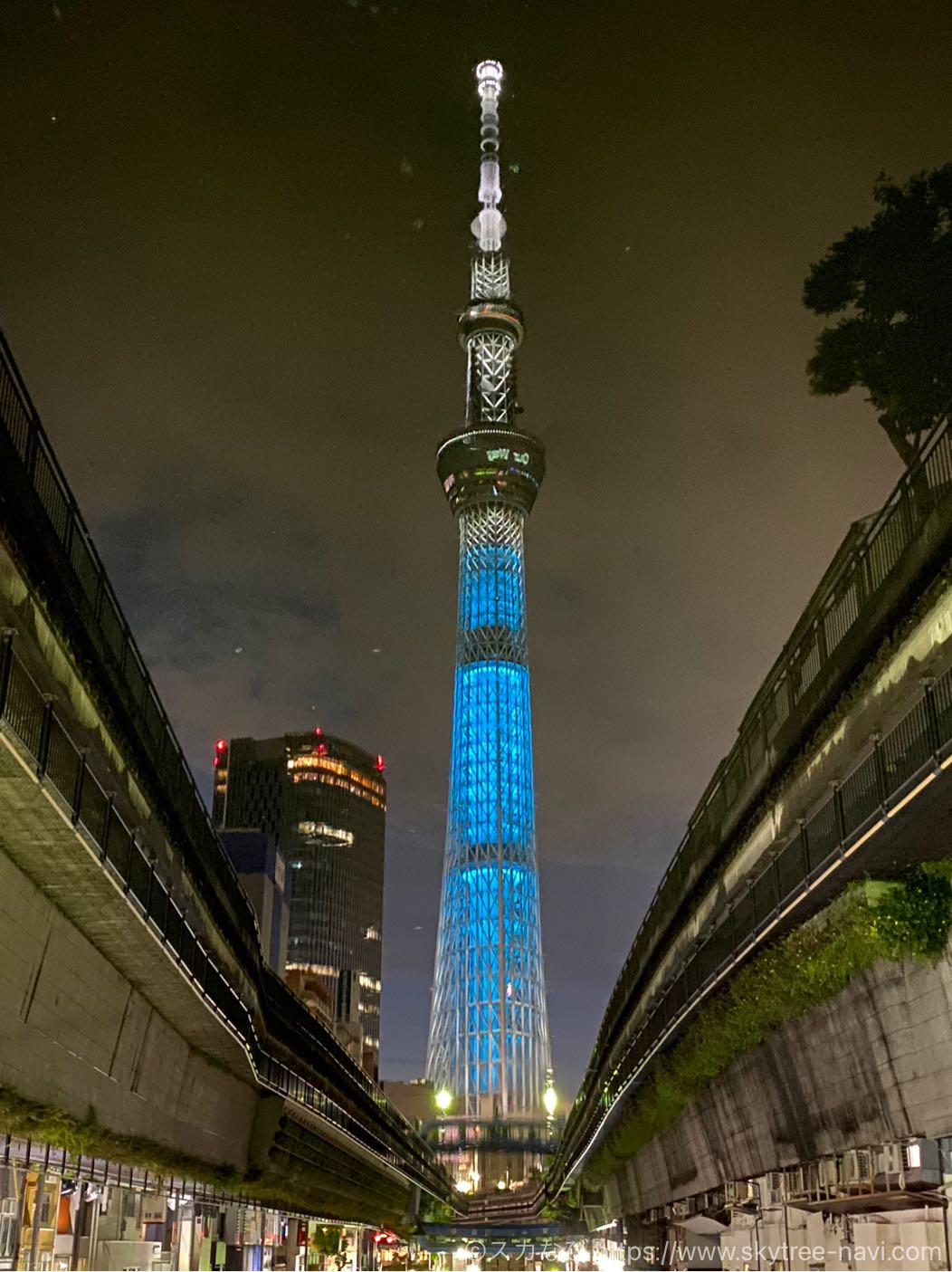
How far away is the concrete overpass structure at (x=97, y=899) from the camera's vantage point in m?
18.3

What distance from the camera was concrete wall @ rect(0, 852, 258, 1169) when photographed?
2120 centimetres

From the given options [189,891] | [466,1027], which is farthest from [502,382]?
[189,891]

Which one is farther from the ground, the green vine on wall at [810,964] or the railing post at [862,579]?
the railing post at [862,579]

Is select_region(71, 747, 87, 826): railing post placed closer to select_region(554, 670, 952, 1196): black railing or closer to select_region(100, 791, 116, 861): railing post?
select_region(100, 791, 116, 861): railing post

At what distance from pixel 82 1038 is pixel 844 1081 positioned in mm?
13541

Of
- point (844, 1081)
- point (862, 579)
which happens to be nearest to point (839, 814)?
point (862, 579)

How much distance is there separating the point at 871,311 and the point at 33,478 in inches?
868

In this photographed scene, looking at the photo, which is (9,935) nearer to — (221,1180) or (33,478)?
(33,478)

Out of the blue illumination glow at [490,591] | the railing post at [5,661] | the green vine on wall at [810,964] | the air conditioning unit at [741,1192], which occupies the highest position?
the blue illumination glow at [490,591]

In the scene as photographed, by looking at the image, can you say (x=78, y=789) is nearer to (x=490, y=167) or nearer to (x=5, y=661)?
(x=5, y=661)

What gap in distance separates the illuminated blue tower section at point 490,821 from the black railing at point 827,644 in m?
115

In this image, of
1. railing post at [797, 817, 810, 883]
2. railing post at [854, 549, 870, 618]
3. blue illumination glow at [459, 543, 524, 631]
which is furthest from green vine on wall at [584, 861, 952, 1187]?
blue illumination glow at [459, 543, 524, 631]

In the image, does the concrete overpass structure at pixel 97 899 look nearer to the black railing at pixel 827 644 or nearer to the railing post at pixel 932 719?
the railing post at pixel 932 719

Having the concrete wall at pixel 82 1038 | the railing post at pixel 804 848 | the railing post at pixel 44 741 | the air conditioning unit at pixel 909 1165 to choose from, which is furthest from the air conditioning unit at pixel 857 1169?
the railing post at pixel 44 741
